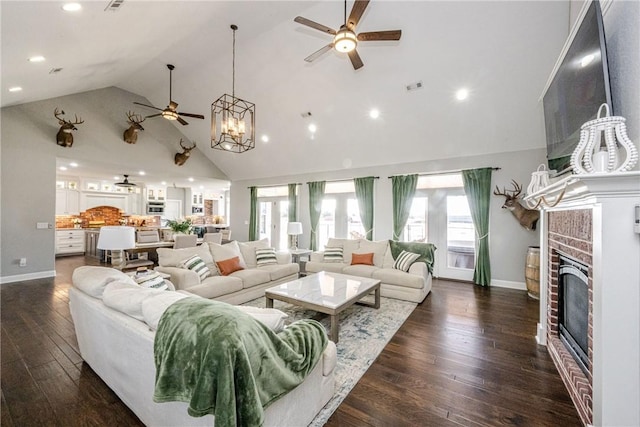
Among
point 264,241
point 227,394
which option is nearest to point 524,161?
point 264,241

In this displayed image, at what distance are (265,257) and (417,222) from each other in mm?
3588

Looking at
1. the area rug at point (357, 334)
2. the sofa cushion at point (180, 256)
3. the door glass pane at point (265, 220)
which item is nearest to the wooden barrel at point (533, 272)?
the area rug at point (357, 334)

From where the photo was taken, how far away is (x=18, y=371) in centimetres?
224

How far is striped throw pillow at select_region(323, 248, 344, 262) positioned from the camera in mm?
5211

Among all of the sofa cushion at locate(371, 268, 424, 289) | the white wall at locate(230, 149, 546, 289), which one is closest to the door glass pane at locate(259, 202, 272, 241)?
the white wall at locate(230, 149, 546, 289)

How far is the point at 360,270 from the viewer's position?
468cm

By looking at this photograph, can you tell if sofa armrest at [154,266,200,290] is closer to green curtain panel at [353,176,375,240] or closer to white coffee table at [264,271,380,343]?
white coffee table at [264,271,380,343]

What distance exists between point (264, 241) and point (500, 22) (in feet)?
16.2

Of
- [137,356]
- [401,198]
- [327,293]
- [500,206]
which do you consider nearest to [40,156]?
[137,356]

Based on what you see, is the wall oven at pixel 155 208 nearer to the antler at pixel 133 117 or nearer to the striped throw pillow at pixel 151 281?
the antler at pixel 133 117

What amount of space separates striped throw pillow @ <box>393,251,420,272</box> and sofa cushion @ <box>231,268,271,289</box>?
2.27 metres

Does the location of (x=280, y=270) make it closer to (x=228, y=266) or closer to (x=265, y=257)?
(x=265, y=257)

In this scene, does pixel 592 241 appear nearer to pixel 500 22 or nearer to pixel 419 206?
pixel 500 22

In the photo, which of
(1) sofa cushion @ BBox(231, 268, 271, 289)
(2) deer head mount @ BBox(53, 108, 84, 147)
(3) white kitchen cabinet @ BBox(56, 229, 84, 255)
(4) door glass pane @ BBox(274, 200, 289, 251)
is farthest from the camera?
(4) door glass pane @ BBox(274, 200, 289, 251)
